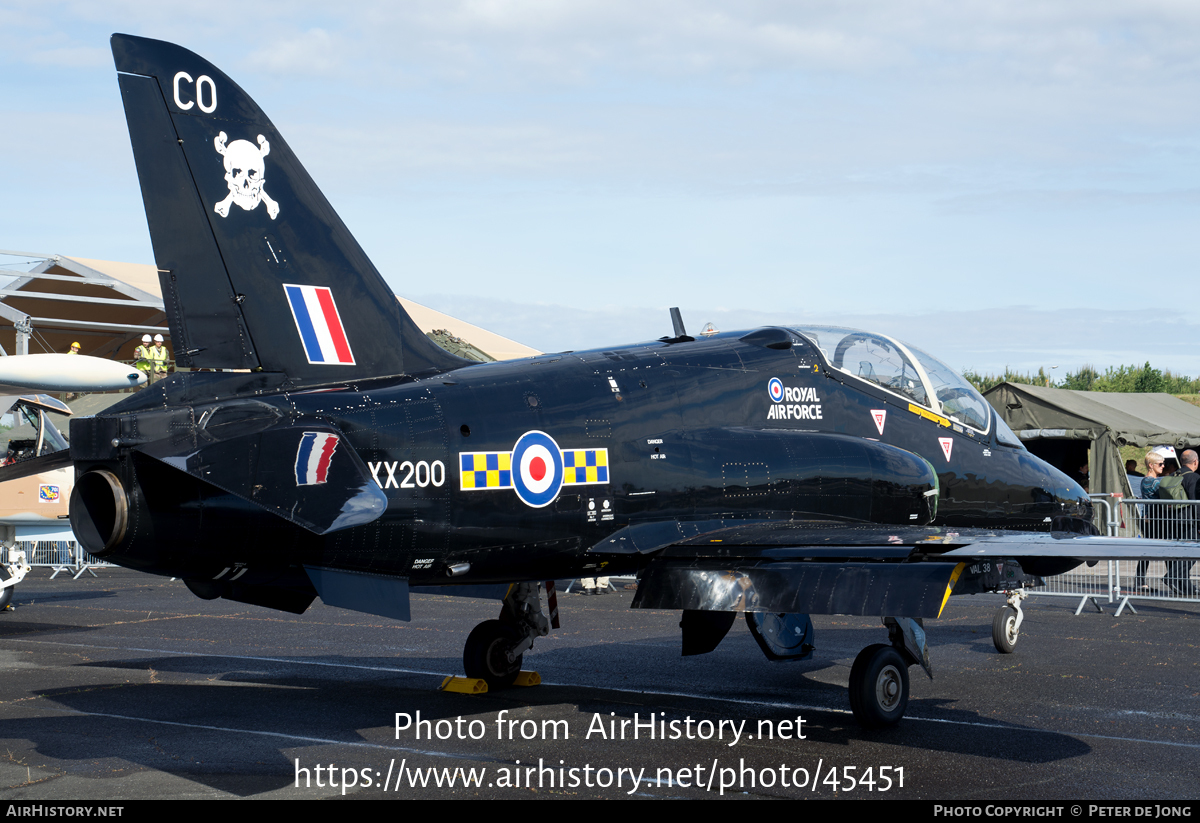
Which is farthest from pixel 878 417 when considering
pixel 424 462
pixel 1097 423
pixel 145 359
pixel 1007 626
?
pixel 145 359

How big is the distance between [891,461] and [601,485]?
320 centimetres

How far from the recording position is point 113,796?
6977 millimetres

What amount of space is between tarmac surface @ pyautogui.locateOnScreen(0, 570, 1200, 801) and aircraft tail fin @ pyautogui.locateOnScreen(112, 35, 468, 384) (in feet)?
9.83

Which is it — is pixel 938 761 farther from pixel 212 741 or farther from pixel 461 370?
pixel 212 741

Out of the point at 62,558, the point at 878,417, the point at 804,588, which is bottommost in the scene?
the point at 62,558

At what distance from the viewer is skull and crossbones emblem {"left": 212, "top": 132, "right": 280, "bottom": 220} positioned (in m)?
8.66

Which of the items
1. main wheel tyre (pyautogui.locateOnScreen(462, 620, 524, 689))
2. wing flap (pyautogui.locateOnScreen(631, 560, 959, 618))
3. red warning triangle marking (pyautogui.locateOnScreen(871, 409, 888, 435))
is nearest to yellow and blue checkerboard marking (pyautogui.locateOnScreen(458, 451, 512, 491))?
wing flap (pyautogui.locateOnScreen(631, 560, 959, 618))

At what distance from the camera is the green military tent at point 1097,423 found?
2648cm

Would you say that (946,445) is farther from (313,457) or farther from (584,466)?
(313,457)

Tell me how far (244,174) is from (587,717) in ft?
17.5

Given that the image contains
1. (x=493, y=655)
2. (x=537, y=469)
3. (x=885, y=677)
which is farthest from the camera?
(x=493, y=655)

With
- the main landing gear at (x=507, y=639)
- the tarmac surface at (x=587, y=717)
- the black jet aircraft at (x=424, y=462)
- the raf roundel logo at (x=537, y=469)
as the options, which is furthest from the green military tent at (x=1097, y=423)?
the raf roundel logo at (x=537, y=469)

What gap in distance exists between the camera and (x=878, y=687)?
29.8 feet

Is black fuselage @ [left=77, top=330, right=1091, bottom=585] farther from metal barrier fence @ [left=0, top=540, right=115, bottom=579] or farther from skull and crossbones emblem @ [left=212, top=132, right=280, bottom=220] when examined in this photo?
metal barrier fence @ [left=0, top=540, right=115, bottom=579]
